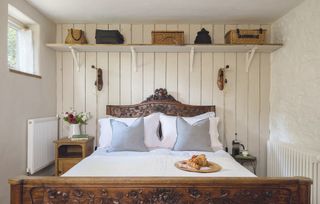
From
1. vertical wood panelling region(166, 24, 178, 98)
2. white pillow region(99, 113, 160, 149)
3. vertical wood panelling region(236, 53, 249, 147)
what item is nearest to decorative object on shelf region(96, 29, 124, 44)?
vertical wood panelling region(166, 24, 178, 98)

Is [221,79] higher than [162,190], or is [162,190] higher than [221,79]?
[221,79]

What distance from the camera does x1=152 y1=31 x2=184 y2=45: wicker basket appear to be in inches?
126

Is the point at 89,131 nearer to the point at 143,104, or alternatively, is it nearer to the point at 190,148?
the point at 143,104

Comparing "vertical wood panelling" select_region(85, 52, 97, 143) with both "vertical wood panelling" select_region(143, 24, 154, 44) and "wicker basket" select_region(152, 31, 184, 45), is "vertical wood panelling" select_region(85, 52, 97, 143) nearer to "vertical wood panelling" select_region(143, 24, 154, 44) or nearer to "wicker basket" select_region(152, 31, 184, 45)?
"vertical wood panelling" select_region(143, 24, 154, 44)

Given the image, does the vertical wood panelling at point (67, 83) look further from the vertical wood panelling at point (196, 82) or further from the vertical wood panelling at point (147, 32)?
the vertical wood panelling at point (196, 82)

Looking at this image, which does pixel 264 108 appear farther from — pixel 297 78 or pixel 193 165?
pixel 193 165

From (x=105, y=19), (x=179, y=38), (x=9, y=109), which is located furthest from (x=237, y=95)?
(x=9, y=109)

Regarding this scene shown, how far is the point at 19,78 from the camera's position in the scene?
2615 mm

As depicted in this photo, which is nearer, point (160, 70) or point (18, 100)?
point (18, 100)

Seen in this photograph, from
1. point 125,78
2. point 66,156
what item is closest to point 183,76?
point 125,78

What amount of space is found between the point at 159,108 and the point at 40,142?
152cm

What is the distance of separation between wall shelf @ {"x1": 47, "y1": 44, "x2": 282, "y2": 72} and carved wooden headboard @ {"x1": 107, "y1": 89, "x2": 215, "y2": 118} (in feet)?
1.65

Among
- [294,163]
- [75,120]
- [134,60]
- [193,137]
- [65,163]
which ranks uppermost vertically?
[134,60]

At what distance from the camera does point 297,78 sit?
2.81 meters
